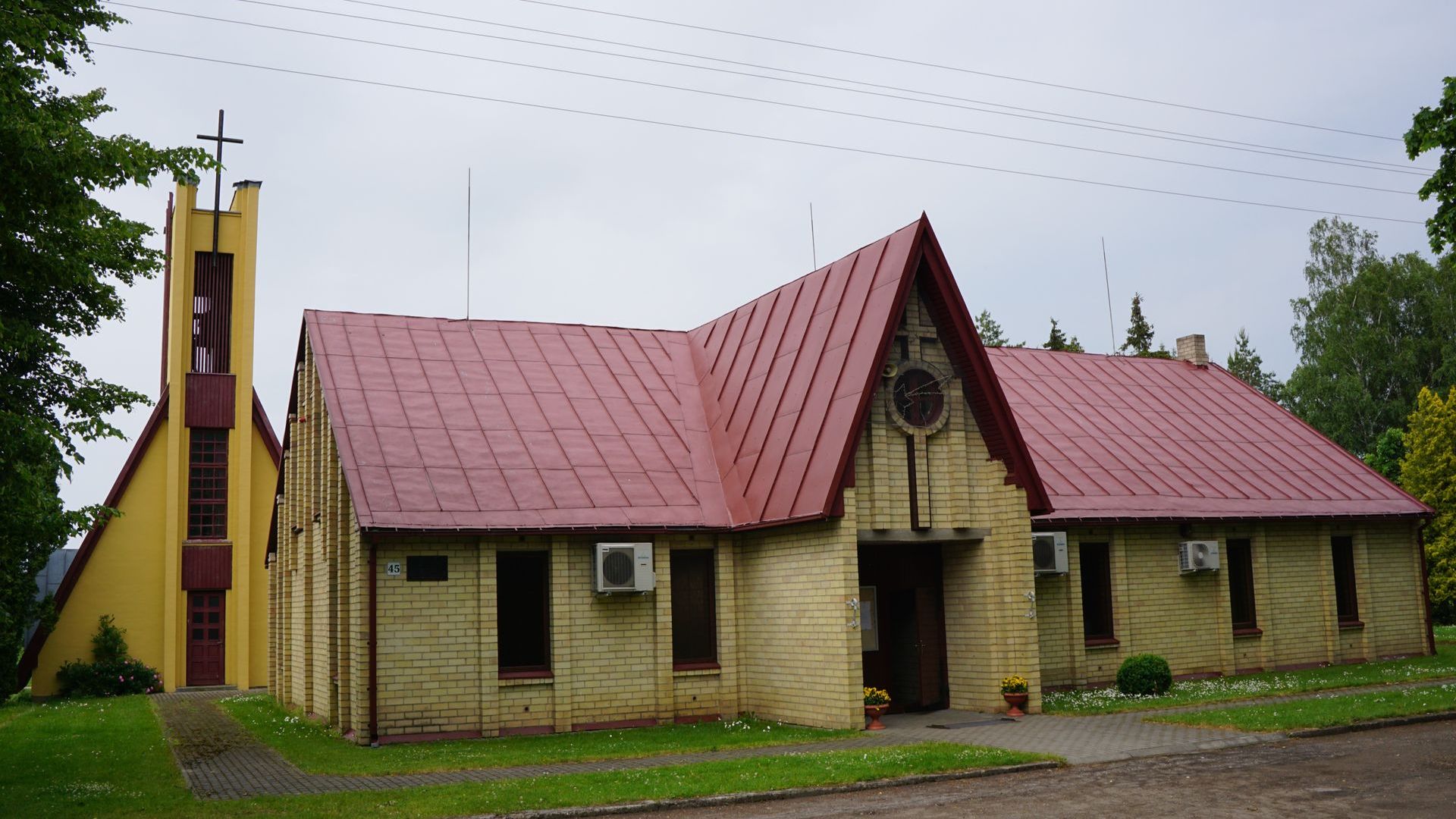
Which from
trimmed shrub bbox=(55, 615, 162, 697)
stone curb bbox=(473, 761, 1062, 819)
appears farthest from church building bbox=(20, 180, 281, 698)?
stone curb bbox=(473, 761, 1062, 819)

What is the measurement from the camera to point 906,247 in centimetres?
1848

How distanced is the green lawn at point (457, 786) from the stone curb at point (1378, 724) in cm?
431

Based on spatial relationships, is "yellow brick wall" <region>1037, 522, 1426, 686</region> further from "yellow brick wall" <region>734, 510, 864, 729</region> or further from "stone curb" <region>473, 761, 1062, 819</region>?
"stone curb" <region>473, 761, 1062, 819</region>

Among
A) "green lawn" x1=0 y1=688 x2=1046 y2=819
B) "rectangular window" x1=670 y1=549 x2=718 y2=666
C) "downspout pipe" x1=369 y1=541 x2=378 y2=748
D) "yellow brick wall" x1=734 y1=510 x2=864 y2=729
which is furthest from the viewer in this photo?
"rectangular window" x1=670 y1=549 x2=718 y2=666

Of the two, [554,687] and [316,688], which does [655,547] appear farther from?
[316,688]

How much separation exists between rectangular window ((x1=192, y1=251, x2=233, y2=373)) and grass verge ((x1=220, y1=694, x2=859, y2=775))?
18.2 metres

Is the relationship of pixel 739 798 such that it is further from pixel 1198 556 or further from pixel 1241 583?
pixel 1241 583

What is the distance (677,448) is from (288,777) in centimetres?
909

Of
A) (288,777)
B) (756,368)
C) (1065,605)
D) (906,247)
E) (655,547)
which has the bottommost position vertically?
(288,777)

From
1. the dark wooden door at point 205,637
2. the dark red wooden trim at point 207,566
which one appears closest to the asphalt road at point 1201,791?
the dark red wooden trim at point 207,566

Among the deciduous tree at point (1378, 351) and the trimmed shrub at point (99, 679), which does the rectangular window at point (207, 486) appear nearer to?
the trimmed shrub at point (99, 679)

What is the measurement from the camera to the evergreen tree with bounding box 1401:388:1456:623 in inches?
1359

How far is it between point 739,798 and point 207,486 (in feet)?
88.4

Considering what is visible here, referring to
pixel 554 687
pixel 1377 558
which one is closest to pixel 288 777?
pixel 554 687
